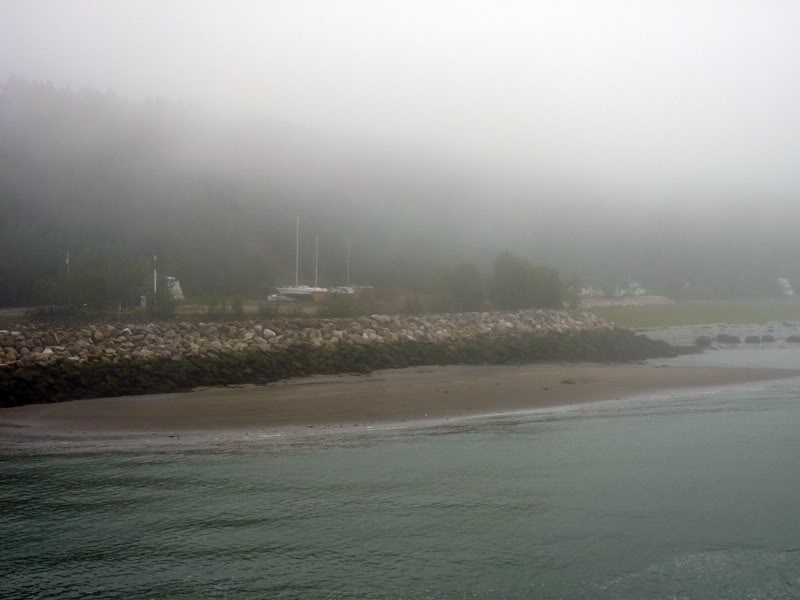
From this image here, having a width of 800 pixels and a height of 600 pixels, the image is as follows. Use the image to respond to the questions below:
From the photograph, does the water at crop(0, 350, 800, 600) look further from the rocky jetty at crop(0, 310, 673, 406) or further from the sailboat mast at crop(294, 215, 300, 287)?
the sailboat mast at crop(294, 215, 300, 287)

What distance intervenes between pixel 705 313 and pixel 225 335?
157 feet

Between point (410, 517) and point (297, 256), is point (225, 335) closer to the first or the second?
point (410, 517)

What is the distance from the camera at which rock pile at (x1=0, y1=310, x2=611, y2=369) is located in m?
22.6

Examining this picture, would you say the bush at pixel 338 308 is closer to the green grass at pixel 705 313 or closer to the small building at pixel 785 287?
the green grass at pixel 705 313

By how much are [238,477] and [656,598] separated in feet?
21.3

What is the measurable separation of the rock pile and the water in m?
8.93

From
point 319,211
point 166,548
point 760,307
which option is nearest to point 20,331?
point 166,548

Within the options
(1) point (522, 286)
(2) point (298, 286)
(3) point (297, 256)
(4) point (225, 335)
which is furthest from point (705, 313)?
(4) point (225, 335)

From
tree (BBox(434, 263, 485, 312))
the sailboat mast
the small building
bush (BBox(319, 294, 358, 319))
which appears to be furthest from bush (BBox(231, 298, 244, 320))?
the small building

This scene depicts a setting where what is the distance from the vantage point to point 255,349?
25250 millimetres

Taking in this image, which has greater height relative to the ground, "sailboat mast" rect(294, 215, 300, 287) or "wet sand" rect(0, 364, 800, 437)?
"sailboat mast" rect(294, 215, 300, 287)

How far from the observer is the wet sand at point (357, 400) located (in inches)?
660

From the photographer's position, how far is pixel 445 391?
852 inches

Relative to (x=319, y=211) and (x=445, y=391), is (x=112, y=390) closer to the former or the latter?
(x=445, y=391)
